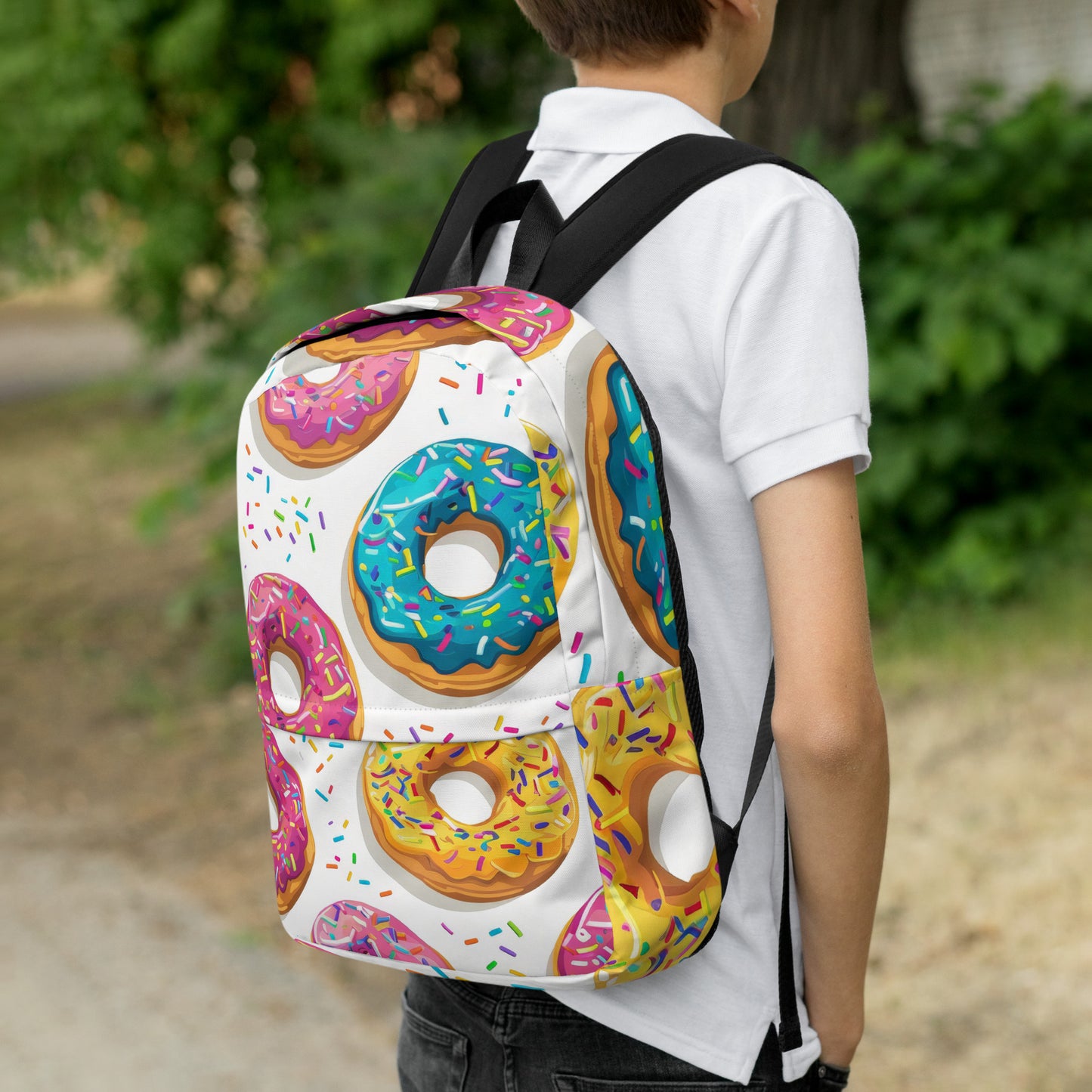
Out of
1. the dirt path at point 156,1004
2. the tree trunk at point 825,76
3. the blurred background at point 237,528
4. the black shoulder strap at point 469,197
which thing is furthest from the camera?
the tree trunk at point 825,76

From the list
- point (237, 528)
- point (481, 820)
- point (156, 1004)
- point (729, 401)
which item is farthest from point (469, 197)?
point (237, 528)

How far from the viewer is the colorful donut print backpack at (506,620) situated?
1111mm

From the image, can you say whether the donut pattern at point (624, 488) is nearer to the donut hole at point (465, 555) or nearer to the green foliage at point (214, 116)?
the donut hole at point (465, 555)

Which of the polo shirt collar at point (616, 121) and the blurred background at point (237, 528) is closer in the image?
the polo shirt collar at point (616, 121)

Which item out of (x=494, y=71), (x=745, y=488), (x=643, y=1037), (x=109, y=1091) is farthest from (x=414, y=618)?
(x=494, y=71)

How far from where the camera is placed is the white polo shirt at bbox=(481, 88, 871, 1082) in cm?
109

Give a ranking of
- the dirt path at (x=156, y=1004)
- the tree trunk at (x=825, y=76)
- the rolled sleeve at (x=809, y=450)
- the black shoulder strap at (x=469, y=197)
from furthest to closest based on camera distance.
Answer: the tree trunk at (x=825, y=76) < the dirt path at (x=156, y=1004) < the black shoulder strap at (x=469, y=197) < the rolled sleeve at (x=809, y=450)

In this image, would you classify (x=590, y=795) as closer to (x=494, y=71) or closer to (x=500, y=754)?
(x=500, y=754)

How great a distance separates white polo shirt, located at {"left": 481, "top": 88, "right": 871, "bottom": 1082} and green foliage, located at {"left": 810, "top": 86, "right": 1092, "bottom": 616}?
397 cm

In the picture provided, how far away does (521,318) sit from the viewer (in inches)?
44.5

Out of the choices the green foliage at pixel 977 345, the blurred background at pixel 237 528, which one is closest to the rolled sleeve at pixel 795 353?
the blurred background at pixel 237 528

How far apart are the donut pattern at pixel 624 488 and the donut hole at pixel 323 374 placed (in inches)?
9.4

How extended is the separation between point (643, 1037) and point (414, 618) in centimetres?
46

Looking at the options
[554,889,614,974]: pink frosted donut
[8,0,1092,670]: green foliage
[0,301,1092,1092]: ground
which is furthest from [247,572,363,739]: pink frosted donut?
[8,0,1092,670]: green foliage
